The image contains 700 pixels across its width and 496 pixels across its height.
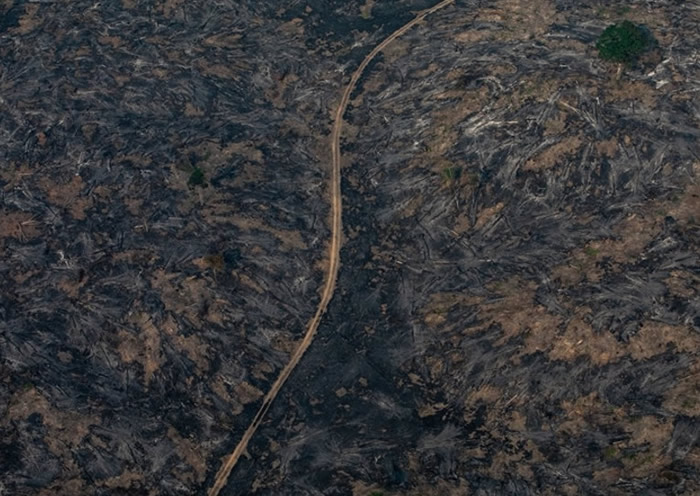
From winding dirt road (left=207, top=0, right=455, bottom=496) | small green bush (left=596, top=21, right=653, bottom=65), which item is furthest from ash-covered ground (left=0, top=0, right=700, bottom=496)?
small green bush (left=596, top=21, right=653, bottom=65)

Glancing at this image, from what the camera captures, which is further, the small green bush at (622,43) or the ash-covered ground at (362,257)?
the small green bush at (622,43)

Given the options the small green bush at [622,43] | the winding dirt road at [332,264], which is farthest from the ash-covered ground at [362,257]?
the small green bush at [622,43]

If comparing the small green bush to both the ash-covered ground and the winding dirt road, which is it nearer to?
the ash-covered ground

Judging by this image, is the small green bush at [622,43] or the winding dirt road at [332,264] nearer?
the winding dirt road at [332,264]

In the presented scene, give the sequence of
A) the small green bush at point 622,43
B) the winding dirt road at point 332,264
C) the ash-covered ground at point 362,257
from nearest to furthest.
Result: 1. the ash-covered ground at point 362,257
2. the winding dirt road at point 332,264
3. the small green bush at point 622,43

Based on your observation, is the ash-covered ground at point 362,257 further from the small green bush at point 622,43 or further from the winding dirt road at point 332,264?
the small green bush at point 622,43

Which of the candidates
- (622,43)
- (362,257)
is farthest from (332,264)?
(622,43)

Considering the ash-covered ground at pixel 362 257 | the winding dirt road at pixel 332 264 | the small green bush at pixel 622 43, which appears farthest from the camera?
the small green bush at pixel 622 43
